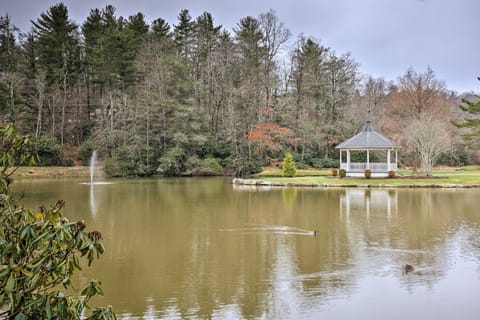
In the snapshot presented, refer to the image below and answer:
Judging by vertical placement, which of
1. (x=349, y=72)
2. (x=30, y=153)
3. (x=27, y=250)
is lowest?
(x=27, y=250)

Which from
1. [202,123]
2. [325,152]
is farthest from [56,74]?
[325,152]

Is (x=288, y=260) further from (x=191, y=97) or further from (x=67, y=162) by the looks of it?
(x=67, y=162)

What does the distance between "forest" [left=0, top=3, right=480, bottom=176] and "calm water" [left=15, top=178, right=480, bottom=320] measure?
1929 cm

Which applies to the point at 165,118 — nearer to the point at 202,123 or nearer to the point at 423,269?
the point at 202,123

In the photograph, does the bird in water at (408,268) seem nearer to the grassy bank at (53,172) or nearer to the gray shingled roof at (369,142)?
the gray shingled roof at (369,142)

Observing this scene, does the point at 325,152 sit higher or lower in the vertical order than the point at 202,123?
lower

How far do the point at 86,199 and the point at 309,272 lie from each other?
13.2 m

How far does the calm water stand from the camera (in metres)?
6.11

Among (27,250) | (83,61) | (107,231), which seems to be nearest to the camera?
(27,250)

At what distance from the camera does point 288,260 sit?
333 inches

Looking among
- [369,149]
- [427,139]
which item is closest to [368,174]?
[369,149]

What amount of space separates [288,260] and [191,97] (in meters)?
29.7

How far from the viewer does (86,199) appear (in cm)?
1841

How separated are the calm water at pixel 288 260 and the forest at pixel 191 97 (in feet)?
63.3
